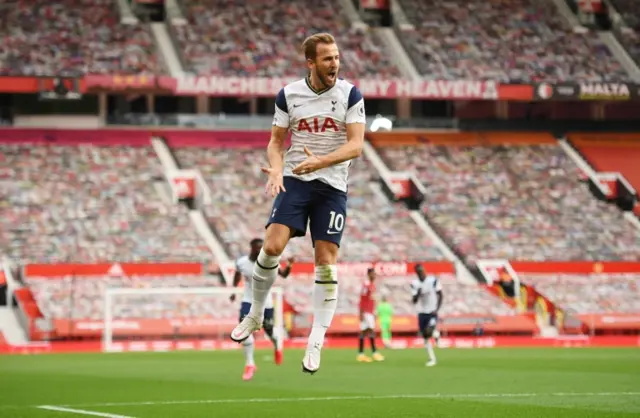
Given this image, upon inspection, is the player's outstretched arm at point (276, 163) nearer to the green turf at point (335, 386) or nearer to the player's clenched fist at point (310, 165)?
the player's clenched fist at point (310, 165)

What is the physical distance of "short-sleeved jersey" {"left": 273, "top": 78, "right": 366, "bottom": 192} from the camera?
11281 mm

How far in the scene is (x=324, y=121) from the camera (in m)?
11.3

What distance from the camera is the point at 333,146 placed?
37.2 feet

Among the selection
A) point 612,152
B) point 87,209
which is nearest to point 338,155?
point 87,209

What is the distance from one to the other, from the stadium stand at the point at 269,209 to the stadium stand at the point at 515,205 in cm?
162

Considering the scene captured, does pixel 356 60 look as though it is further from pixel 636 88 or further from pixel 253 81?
pixel 636 88

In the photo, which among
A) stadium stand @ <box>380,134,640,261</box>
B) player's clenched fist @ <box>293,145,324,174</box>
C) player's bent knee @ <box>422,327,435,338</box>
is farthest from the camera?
stadium stand @ <box>380,134,640,261</box>

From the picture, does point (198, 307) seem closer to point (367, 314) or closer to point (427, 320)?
point (367, 314)

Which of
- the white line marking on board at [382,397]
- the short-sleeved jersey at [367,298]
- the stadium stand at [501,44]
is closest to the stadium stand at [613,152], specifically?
the stadium stand at [501,44]

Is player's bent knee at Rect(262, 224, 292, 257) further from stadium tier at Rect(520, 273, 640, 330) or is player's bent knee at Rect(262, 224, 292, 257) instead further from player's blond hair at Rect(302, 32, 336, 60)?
stadium tier at Rect(520, 273, 640, 330)

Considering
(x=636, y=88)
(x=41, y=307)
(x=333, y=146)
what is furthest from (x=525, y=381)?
(x=636, y=88)

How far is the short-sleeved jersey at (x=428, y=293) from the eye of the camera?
94.3 ft

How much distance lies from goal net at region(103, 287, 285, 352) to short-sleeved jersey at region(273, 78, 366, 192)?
25450mm

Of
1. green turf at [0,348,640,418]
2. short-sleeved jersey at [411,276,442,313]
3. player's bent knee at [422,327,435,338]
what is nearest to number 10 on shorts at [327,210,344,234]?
green turf at [0,348,640,418]
